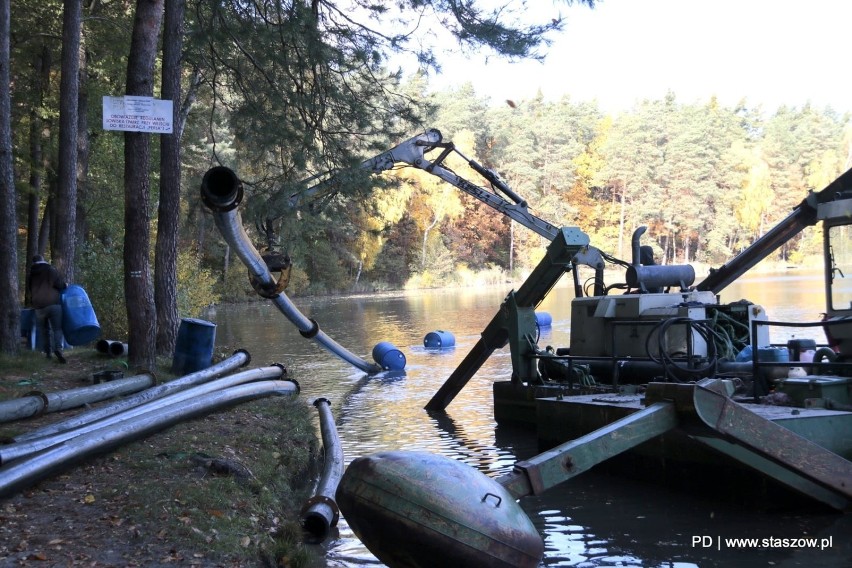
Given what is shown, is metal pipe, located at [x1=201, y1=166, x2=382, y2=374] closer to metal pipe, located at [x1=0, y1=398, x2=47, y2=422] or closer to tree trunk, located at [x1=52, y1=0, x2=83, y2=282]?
metal pipe, located at [x1=0, y1=398, x2=47, y2=422]

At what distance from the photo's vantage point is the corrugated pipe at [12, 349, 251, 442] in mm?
7888

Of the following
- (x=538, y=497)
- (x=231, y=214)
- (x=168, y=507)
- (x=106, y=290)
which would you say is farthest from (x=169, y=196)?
(x=168, y=507)

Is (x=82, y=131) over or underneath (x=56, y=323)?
over

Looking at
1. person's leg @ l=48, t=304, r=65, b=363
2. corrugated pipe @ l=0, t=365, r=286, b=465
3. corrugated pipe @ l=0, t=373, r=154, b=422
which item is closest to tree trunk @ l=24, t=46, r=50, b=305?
person's leg @ l=48, t=304, r=65, b=363

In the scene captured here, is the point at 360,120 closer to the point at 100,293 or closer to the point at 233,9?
the point at 233,9

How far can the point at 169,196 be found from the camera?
1486 centimetres

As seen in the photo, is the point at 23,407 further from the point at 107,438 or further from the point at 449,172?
the point at 449,172

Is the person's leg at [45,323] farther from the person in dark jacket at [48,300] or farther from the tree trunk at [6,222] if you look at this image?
the tree trunk at [6,222]

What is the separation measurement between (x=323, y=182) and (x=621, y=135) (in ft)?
256

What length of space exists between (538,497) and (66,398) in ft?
17.4

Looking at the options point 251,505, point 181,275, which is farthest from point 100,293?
point 251,505

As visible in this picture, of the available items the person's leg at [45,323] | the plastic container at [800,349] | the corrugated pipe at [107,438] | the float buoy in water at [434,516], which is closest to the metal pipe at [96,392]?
Result: the corrugated pipe at [107,438]

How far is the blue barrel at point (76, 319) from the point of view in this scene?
14.1 m

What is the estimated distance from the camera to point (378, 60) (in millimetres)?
15625
